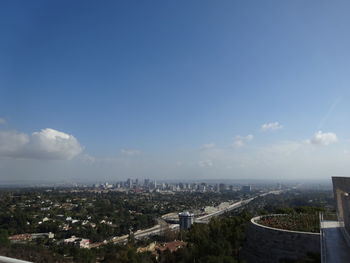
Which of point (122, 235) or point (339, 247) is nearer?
point (339, 247)

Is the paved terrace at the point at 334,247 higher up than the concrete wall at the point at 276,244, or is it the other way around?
the paved terrace at the point at 334,247

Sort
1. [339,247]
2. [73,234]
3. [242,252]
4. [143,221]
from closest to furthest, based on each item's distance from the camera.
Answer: [339,247] < [242,252] < [73,234] < [143,221]

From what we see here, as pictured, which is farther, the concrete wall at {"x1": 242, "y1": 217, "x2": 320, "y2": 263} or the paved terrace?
the concrete wall at {"x1": 242, "y1": 217, "x2": 320, "y2": 263}

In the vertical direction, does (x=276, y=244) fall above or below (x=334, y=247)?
below

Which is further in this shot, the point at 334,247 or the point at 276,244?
the point at 276,244

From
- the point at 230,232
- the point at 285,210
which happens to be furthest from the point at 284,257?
the point at 285,210

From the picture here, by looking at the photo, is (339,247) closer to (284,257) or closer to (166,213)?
(284,257)

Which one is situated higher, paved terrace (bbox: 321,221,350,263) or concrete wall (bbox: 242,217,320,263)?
paved terrace (bbox: 321,221,350,263)

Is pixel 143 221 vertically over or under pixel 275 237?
under
